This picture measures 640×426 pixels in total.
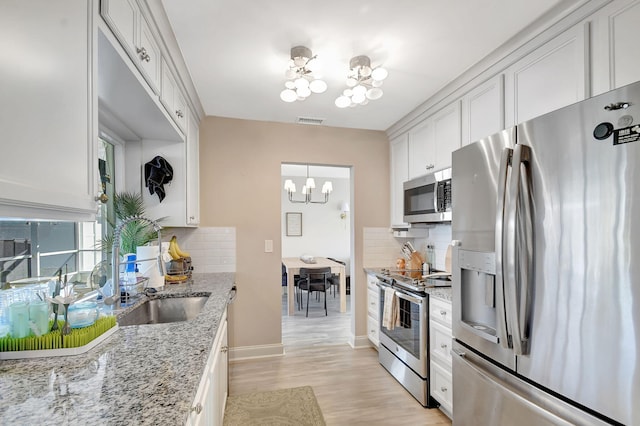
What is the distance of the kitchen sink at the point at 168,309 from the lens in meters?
1.92

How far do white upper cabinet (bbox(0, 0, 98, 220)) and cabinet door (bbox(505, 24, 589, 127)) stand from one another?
2082 mm

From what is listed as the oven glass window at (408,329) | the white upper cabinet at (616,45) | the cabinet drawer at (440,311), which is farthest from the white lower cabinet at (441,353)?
the white upper cabinet at (616,45)

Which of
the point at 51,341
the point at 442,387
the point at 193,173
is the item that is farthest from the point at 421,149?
the point at 51,341

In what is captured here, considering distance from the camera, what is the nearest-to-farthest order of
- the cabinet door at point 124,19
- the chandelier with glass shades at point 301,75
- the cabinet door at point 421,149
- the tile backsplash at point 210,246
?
the cabinet door at point 124,19
the chandelier with glass shades at point 301,75
the cabinet door at point 421,149
the tile backsplash at point 210,246

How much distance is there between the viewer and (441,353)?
220 cm

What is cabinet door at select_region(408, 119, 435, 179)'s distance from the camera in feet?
9.40

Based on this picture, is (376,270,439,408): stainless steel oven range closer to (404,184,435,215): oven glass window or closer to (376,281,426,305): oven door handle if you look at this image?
(376,281,426,305): oven door handle

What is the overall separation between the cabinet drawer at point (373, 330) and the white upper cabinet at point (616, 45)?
8.59 ft

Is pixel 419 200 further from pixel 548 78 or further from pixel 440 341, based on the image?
pixel 548 78

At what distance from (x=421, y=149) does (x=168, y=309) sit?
100 inches

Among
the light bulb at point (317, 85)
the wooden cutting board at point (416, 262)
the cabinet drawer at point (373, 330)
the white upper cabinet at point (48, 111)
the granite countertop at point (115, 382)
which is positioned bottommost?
the cabinet drawer at point (373, 330)

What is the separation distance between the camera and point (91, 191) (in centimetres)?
100

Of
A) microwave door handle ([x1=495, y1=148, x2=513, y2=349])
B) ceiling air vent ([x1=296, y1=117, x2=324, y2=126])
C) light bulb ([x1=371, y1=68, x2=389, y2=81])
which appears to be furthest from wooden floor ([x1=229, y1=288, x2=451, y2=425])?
ceiling air vent ([x1=296, y1=117, x2=324, y2=126])

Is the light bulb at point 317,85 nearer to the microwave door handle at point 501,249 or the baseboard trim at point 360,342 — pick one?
→ the microwave door handle at point 501,249
